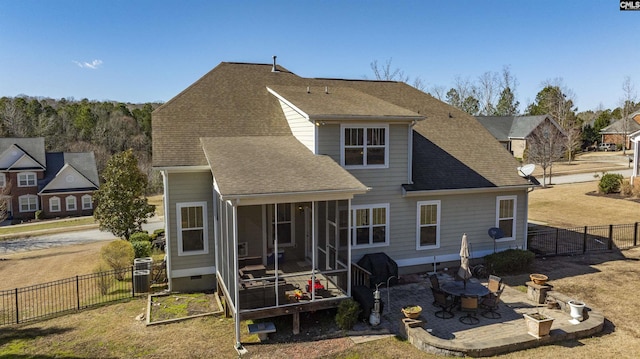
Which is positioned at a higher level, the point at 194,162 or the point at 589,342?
the point at 194,162

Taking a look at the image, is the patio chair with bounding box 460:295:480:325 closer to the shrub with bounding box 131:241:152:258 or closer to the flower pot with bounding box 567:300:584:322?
the flower pot with bounding box 567:300:584:322

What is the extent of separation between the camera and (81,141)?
65.6 meters

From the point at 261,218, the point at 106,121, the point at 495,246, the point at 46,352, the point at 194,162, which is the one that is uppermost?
the point at 106,121

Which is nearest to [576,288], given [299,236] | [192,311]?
[299,236]

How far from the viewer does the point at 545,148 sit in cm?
3978

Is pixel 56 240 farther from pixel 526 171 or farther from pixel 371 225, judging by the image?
pixel 526 171

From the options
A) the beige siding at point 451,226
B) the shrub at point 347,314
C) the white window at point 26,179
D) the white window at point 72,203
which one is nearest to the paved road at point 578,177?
the beige siding at point 451,226

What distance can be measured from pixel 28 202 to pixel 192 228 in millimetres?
39826

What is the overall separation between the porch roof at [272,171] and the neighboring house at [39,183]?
120 ft

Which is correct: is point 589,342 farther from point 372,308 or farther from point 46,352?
point 46,352

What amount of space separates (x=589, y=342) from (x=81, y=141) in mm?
70440

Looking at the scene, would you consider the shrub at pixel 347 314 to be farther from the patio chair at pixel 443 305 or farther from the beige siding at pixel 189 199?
the beige siding at pixel 189 199

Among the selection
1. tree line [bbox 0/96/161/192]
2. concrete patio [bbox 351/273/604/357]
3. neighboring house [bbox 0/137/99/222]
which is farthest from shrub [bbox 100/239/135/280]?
tree line [bbox 0/96/161/192]

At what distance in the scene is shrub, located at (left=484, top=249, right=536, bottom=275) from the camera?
1602cm
